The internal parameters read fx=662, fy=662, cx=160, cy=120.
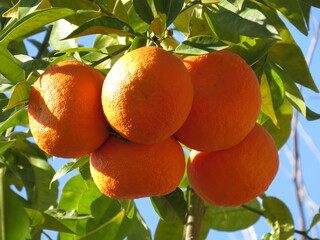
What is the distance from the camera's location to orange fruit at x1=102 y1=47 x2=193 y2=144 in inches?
37.6

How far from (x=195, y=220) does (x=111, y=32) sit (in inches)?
17.8

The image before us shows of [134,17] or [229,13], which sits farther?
[134,17]

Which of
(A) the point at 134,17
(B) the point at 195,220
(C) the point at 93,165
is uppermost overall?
(A) the point at 134,17

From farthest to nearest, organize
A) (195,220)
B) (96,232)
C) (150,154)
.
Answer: (195,220), (150,154), (96,232)

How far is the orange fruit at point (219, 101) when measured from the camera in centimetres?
102

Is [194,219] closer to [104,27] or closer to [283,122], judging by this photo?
[283,122]

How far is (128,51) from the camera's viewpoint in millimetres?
1165

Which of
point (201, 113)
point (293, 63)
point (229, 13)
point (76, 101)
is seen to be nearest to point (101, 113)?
point (76, 101)

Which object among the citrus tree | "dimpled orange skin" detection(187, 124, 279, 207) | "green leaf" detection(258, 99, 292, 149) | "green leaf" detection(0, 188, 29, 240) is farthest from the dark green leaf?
"green leaf" detection(0, 188, 29, 240)

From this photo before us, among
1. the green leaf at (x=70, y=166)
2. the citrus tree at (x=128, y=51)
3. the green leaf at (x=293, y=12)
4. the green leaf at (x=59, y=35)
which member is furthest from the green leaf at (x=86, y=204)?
the green leaf at (x=293, y=12)

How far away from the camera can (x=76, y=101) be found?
101 cm

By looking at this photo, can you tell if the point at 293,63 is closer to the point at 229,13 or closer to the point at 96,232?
the point at 229,13

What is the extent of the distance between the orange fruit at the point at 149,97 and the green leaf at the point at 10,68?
25cm

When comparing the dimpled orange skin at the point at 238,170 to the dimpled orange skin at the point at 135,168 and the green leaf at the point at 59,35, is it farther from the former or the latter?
the green leaf at the point at 59,35
